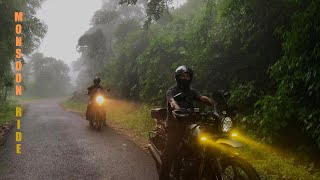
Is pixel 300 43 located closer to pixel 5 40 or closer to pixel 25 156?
pixel 25 156

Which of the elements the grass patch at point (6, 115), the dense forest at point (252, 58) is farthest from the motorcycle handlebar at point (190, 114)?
the grass patch at point (6, 115)

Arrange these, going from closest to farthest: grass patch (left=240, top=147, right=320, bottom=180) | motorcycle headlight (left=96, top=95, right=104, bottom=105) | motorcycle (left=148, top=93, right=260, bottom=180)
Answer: motorcycle (left=148, top=93, right=260, bottom=180)
grass patch (left=240, top=147, right=320, bottom=180)
motorcycle headlight (left=96, top=95, right=104, bottom=105)

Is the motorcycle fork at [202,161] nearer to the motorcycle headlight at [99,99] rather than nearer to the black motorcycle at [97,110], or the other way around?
the black motorcycle at [97,110]

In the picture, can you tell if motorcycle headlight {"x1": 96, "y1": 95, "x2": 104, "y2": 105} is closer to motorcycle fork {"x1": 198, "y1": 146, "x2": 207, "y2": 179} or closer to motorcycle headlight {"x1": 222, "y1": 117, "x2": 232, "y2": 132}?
motorcycle fork {"x1": 198, "y1": 146, "x2": 207, "y2": 179}

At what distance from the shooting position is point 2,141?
944 cm

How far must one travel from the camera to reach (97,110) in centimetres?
1203

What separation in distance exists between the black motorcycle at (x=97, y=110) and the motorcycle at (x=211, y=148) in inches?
304

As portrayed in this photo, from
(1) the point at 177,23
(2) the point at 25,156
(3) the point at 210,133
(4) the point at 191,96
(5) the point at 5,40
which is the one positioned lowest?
(2) the point at 25,156

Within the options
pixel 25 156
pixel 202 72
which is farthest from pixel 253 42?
pixel 25 156

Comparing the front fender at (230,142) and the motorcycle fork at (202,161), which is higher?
the front fender at (230,142)

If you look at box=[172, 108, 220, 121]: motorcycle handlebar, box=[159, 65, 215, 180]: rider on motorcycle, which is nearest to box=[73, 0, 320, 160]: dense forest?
box=[159, 65, 215, 180]: rider on motorcycle

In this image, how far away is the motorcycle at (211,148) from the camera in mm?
4035

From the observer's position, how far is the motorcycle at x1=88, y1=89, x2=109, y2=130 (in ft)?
39.3

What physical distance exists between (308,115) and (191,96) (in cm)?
288
